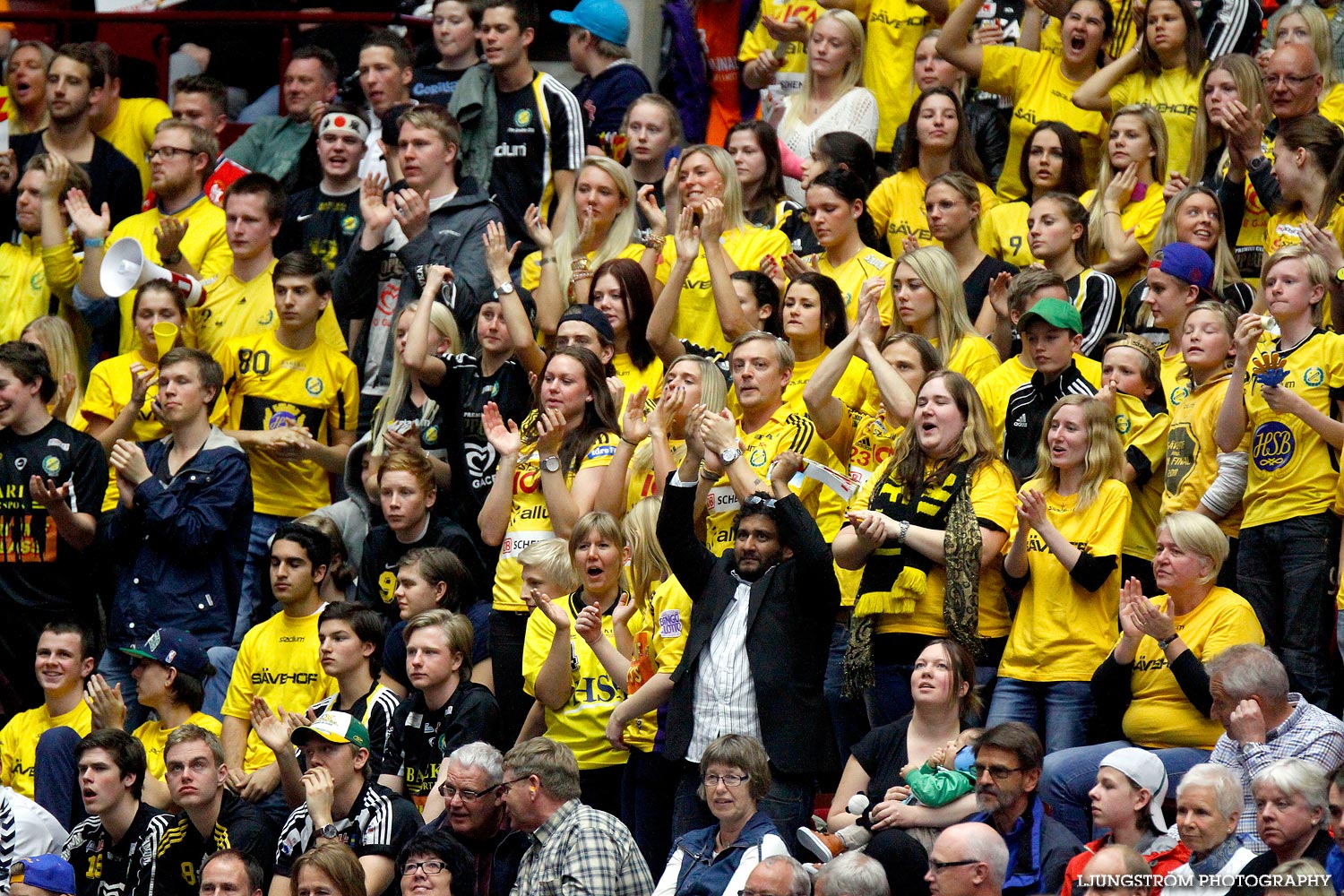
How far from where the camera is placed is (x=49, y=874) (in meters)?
8.43

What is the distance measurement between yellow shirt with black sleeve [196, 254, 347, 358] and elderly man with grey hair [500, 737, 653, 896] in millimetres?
3791

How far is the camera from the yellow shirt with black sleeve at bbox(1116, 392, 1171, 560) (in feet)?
27.6

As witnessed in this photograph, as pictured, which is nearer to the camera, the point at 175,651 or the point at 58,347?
the point at 175,651

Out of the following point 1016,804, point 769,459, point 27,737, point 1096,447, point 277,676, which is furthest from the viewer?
point 27,737

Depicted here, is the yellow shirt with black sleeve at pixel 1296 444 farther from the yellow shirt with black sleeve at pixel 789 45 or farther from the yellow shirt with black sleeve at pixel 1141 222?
the yellow shirt with black sleeve at pixel 789 45

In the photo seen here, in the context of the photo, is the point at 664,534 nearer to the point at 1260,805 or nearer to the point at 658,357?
the point at 658,357

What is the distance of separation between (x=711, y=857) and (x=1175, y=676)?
184 centimetres

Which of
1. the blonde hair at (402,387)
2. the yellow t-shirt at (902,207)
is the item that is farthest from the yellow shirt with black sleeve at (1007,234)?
the blonde hair at (402,387)

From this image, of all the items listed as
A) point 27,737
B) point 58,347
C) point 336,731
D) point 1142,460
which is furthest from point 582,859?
point 58,347

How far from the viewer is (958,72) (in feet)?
37.1

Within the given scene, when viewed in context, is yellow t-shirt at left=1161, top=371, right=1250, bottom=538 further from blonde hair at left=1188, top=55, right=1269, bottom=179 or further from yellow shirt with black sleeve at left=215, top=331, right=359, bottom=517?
yellow shirt with black sleeve at left=215, top=331, right=359, bottom=517

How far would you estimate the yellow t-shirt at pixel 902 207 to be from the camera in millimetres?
10562

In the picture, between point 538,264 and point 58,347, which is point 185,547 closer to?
point 58,347

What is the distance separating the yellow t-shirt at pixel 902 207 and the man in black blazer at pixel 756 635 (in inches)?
111
